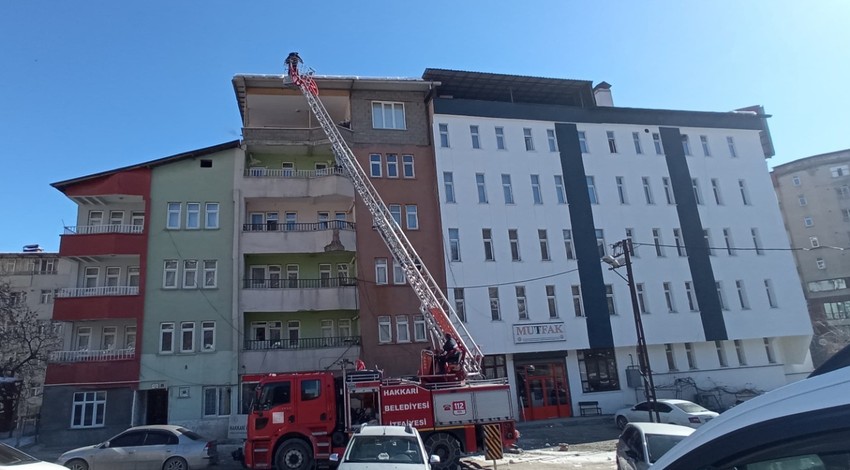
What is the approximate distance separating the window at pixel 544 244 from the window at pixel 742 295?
13.6 metres

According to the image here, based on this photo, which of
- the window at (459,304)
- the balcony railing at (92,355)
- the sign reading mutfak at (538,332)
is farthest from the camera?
the sign reading mutfak at (538,332)

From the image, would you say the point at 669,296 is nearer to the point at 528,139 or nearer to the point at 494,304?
the point at 494,304

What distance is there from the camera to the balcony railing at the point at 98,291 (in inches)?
1056

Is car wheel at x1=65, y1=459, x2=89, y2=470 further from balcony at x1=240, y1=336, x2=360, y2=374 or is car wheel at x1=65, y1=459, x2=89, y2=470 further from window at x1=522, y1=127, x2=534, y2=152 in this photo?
window at x1=522, y1=127, x2=534, y2=152

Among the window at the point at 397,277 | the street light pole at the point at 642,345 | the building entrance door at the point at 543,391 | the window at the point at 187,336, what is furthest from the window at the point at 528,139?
the window at the point at 187,336

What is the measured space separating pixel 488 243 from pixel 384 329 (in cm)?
801

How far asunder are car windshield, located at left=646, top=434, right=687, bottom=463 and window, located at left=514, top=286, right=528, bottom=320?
19.4m

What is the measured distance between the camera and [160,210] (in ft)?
94.0

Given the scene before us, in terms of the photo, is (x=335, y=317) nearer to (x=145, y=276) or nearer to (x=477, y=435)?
(x=145, y=276)

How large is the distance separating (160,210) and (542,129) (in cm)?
2351

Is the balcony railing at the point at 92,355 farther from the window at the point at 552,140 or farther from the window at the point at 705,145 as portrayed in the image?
the window at the point at 705,145

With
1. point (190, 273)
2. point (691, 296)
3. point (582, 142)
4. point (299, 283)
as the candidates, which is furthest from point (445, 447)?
point (582, 142)

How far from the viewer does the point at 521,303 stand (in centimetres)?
3069

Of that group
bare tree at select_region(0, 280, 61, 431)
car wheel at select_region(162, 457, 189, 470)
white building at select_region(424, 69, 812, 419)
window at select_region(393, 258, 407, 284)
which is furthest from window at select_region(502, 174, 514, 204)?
bare tree at select_region(0, 280, 61, 431)
